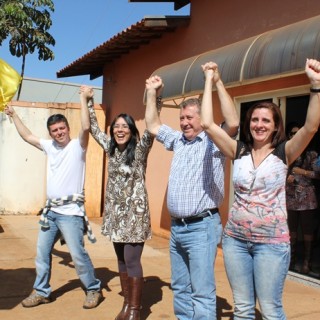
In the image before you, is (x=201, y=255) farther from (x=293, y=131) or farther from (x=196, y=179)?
(x=293, y=131)

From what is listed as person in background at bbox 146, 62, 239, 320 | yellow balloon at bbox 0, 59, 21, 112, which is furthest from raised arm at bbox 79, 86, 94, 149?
person in background at bbox 146, 62, 239, 320

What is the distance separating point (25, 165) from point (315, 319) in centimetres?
806

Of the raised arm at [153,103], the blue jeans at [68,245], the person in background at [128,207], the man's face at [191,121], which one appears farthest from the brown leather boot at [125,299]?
the man's face at [191,121]

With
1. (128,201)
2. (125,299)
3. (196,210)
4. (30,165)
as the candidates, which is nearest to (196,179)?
(196,210)

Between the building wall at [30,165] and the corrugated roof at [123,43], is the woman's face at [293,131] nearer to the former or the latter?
the corrugated roof at [123,43]

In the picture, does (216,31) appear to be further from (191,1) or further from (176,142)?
(176,142)

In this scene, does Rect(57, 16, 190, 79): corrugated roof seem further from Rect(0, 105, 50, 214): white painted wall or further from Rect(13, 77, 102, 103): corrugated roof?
Rect(13, 77, 102, 103): corrugated roof

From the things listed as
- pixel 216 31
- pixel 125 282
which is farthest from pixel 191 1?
pixel 125 282

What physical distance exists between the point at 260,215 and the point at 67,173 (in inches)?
87.1

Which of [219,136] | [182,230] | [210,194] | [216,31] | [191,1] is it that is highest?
[191,1]

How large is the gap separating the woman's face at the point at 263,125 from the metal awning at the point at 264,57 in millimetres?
1640

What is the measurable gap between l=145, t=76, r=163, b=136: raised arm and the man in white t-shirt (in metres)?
0.83

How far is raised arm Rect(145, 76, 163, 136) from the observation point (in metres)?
3.49

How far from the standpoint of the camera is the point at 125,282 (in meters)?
3.99
